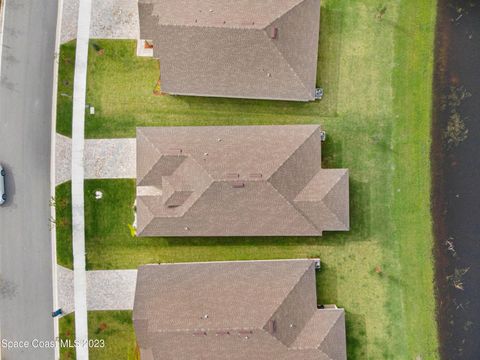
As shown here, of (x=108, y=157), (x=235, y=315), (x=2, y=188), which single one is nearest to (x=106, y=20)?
(x=108, y=157)

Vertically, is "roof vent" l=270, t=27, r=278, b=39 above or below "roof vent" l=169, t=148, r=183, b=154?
above

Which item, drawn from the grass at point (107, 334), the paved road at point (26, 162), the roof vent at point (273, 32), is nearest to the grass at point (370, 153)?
the roof vent at point (273, 32)

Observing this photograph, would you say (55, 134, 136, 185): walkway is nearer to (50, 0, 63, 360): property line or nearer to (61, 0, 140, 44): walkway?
(50, 0, 63, 360): property line

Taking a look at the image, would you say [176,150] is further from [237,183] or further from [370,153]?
[370,153]

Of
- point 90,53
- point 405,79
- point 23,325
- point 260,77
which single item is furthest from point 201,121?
point 23,325

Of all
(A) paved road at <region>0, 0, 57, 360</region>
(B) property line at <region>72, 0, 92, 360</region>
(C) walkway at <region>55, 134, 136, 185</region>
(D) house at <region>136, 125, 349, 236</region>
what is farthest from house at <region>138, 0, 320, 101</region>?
(A) paved road at <region>0, 0, 57, 360</region>

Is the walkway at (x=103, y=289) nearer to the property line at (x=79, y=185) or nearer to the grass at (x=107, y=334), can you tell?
the property line at (x=79, y=185)
